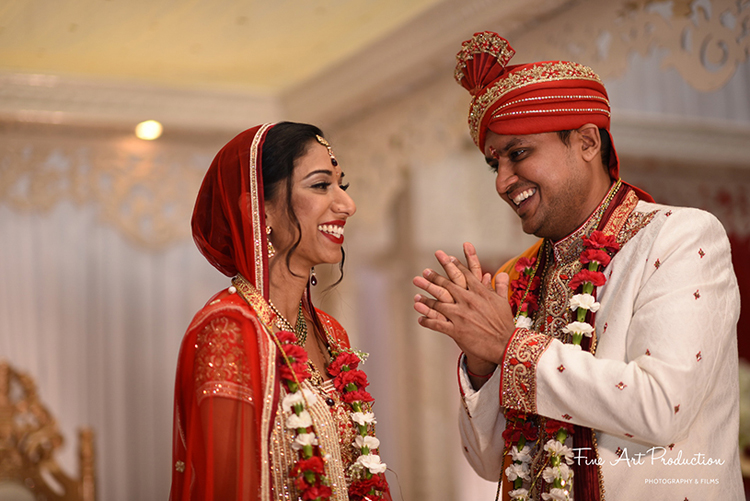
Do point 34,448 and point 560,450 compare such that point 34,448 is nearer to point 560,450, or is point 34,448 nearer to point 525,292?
point 525,292

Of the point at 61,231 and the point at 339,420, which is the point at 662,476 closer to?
the point at 339,420

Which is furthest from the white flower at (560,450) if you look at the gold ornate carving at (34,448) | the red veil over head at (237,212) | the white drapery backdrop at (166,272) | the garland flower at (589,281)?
the gold ornate carving at (34,448)

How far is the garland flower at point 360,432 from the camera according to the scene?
7.28 feet

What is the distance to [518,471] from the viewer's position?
2305mm

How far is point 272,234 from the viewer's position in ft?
7.73

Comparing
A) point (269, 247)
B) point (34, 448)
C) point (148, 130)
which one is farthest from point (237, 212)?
point (148, 130)

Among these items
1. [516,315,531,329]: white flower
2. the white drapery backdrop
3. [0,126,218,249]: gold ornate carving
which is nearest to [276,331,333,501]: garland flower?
[516,315,531,329]: white flower

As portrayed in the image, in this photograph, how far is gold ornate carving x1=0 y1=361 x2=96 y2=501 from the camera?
5.29 m

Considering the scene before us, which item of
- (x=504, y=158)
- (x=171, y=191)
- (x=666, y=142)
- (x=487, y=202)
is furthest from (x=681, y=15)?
(x=171, y=191)

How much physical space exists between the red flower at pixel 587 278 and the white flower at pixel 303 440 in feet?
2.92

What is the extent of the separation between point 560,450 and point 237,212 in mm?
1152

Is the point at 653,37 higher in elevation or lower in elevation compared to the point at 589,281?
higher

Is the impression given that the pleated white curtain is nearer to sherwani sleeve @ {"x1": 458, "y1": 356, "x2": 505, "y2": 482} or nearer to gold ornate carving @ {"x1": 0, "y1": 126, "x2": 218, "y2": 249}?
gold ornate carving @ {"x1": 0, "y1": 126, "x2": 218, "y2": 249}

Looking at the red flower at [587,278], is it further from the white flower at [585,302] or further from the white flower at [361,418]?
the white flower at [361,418]
